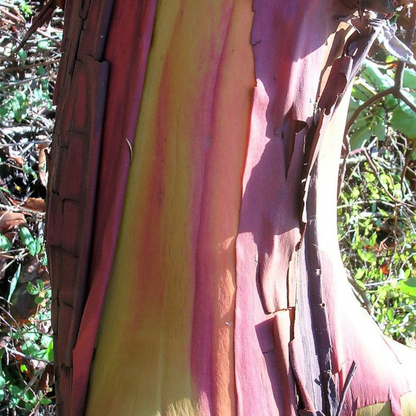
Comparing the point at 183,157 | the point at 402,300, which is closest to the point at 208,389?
the point at 183,157

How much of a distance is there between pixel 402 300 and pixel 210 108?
122 centimetres

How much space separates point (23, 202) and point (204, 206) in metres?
0.89

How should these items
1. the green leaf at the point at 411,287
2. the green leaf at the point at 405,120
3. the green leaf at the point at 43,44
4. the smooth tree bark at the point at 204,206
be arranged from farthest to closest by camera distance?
the green leaf at the point at 43,44
the green leaf at the point at 405,120
the green leaf at the point at 411,287
the smooth tree bark at the point at 204,206

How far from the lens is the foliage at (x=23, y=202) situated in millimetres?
1146

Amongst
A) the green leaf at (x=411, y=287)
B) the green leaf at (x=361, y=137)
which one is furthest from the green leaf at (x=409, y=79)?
the green leaf at (x=411, y=287)

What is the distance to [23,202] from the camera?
1225mm

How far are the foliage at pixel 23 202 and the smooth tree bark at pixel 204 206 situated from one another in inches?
26.0

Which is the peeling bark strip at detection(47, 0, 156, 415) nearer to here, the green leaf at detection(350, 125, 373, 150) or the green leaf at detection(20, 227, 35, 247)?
the green leaf at detection(20, 227, 35, 247)

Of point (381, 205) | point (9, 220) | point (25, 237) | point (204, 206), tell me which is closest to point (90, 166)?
point (204, 206)

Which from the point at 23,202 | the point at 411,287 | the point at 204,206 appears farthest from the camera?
the point at 23,202

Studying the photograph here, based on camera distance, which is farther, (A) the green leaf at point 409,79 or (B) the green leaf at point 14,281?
(B) the green leaf at point 14,281

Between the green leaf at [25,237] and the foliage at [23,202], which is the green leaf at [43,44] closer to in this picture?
the foliage at [23,202]

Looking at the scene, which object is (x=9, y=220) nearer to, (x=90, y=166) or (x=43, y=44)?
(x=43, y=44)

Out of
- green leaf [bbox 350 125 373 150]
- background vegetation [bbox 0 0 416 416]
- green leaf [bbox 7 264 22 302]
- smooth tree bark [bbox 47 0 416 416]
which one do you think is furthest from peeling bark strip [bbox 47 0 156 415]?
green leaf [bbox 350 125 373 150]
